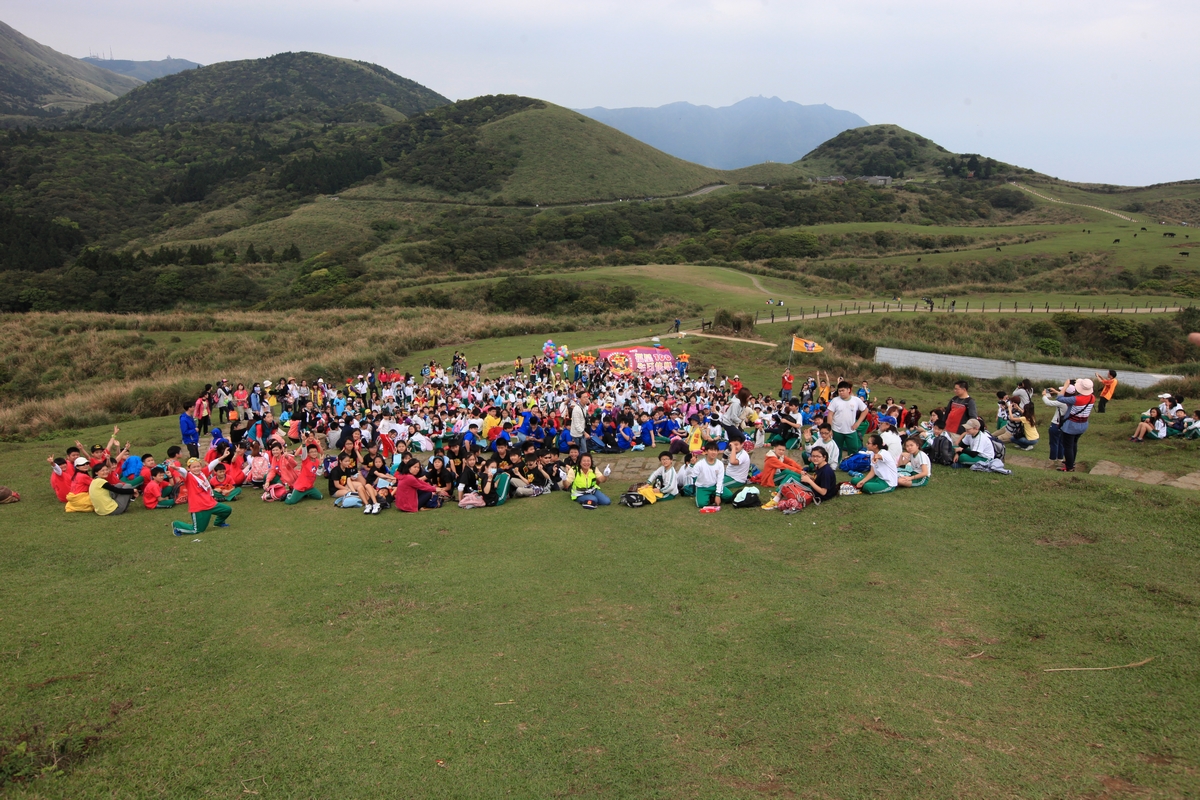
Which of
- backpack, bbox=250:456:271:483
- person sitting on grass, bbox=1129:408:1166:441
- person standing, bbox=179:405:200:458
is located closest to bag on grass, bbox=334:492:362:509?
backpack, bbox=250:456:271:483

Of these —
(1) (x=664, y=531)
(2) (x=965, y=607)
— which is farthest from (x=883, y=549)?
(1) (x=664, y=531)

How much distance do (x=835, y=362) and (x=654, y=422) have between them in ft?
44.0

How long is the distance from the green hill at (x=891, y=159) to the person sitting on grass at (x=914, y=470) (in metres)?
120

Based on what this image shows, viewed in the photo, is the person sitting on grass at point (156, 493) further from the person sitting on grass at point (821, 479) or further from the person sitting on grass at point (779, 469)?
the person sitting on grass at point (821, 479)

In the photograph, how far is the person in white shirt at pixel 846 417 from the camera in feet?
36.7

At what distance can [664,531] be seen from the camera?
927 centimetres

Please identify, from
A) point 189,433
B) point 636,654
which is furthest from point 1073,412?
point 189,433

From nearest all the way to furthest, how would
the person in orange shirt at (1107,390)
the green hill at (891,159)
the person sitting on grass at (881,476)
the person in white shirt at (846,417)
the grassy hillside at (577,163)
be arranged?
the person sitting on grass at (881,476), the person in white shirt at (846,417), the person in orange shirt at (1107,390), the grassy hillside at (577,163), the green hill at (891,159)

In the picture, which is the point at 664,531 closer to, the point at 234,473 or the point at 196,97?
the point at 234,473

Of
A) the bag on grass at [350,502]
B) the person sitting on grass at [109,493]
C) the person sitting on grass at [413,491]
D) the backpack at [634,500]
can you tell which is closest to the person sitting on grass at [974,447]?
the backpack at [634,500]

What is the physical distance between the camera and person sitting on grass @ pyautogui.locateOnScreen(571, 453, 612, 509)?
10789 mm

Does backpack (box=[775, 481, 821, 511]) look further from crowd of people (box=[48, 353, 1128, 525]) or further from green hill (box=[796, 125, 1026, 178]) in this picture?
green hill (box=[796, 125, 1026, 178])

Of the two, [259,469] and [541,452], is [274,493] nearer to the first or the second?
[259,469]

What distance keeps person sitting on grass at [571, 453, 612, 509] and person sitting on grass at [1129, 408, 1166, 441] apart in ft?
35.7
